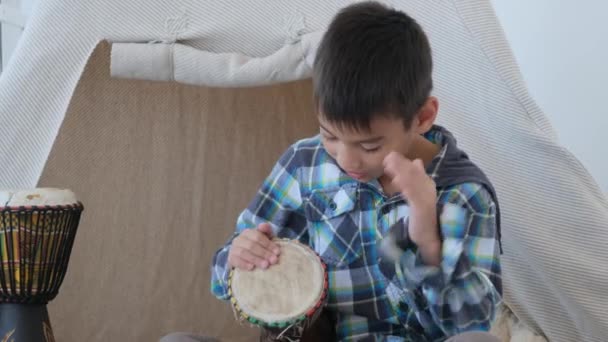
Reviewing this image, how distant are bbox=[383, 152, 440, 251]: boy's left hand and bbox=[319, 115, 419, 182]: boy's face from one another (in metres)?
0.04

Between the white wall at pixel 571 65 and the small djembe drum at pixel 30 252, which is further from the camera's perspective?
the white wall at pixel 571 65

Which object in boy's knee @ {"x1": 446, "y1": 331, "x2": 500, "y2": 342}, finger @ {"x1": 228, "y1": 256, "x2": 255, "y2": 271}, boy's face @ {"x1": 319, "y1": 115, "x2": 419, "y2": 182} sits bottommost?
boy's knee @ {"x1": 446, "y1": 331, "x2": 500, "y2": 342}

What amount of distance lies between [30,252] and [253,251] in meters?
0.52

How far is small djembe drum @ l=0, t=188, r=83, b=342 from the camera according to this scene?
62.0 inches

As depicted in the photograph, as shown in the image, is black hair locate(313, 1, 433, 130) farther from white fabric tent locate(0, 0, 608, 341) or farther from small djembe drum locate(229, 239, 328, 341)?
white fabric tent locate(0, 0, 608, 341)

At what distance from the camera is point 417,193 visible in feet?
3.98

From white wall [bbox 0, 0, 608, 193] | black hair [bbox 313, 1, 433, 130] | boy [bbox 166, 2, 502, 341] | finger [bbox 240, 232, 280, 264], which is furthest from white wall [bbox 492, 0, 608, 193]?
finger [bbox 240, 232, 280, 264]

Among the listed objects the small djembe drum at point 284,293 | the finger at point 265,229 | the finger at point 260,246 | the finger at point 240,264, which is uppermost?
the finger at point 265,229

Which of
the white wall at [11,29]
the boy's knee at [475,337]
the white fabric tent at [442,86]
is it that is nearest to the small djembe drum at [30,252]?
the white fabric tent at [442,86]

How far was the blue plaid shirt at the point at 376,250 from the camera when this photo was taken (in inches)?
49.6

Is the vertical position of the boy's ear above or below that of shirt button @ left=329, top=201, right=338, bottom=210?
above

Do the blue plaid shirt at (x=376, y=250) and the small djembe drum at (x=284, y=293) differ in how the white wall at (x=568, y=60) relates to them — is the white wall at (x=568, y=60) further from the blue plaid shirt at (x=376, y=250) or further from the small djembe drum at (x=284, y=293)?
the small djembe drum at (x=284, y=293)

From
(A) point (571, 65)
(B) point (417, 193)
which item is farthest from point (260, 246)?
(A) point (571, 65)

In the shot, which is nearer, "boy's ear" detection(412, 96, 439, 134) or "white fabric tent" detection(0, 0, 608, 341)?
"boy's ear" detection(412, 96, 439, 134)
